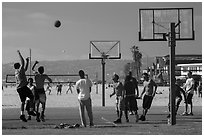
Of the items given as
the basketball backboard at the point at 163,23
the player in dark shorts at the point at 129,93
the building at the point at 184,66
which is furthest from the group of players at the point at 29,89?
the building at the point at 184,66

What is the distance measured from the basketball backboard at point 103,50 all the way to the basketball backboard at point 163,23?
8.60 m

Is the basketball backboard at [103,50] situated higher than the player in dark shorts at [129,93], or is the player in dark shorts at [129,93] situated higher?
the basketball backboard at [103,50]

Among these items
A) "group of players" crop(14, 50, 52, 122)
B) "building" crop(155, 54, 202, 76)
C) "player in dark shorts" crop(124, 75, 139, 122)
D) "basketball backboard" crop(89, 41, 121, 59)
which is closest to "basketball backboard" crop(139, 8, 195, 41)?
"player in dark shorts" crop(124, 75, 139, 122)

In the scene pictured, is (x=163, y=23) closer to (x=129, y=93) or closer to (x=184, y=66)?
(x=129, y=93)

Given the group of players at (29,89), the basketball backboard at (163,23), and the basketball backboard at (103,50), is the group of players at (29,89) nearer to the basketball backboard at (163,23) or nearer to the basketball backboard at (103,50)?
the basketball backboard at (163,23)

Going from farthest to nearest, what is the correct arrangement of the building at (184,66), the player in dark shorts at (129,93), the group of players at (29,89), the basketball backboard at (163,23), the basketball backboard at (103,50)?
the building at (184,66), the basketball backboard at (103,50), the basketball backboard at (163,23), the player in dark shorts at (129,93), the group of players at (29,89)

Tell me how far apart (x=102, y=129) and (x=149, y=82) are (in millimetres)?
3478

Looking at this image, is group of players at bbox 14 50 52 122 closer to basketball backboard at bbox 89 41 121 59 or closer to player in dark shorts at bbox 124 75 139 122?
player in dark shorts at bbox 124 75 139 122

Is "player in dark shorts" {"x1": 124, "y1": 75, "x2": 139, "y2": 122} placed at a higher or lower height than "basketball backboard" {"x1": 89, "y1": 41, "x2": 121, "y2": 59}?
lower

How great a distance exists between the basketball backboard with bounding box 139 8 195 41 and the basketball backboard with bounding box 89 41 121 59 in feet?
28.2

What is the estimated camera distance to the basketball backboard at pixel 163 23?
49.0ft

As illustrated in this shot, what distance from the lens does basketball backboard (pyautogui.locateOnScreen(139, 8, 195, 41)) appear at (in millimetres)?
14922

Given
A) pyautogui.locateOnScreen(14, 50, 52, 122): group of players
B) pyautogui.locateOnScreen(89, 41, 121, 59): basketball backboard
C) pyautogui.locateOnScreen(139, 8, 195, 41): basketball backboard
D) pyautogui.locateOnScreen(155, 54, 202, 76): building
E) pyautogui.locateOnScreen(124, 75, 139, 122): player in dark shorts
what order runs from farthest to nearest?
pyautogui.locateOnScreen(155, 54, 202, 76): building < pyautogui.locateOnScreen(89, 41, 121, 59): basketball backboard < pyautogui.locateOnScreen(139, 8, 195, 41): basketball backboard < pyautogui.locateOnScreen(124, 75, 139, 122): player in dark shorts < pyautogui.locateOnScreen(14, 50, 52, 122): group of players

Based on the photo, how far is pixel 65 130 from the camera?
1138 centimetres
